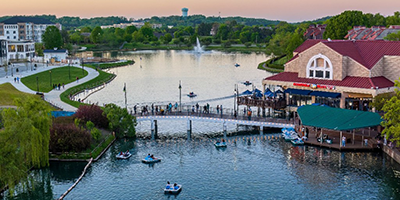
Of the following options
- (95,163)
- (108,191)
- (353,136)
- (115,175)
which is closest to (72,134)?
(95,163)

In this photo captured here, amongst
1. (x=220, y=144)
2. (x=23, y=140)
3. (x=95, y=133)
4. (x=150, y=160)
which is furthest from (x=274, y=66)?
(x=23, y=140)

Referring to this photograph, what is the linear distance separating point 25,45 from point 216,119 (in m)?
122

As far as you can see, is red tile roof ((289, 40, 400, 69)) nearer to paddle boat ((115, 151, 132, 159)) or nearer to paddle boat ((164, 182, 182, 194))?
paddle boat ((115, 151, 132, 159))

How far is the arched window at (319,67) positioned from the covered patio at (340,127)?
11305 mm

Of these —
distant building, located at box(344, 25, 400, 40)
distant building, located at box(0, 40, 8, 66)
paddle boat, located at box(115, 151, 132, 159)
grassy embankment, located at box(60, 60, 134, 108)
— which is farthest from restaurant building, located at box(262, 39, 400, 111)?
distant building, located at box(0, 40, 8, 66)

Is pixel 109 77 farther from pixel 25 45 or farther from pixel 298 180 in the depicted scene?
pixel 298 180

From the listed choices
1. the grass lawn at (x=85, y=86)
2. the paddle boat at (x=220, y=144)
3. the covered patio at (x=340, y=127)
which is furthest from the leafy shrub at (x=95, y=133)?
the covered patio at (x=340, y=127)

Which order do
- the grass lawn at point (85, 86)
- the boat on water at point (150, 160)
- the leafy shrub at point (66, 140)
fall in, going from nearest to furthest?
1. the boat on water at point (150, 160)
2. the leafy shrub at point (66, 140)
3. the grass lawn at point (85, 86)

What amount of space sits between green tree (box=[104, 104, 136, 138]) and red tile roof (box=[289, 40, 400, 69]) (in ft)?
108

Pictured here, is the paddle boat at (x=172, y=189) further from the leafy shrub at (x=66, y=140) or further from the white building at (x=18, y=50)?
the white building at (x=18, y=50)

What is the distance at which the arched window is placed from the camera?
76012mm

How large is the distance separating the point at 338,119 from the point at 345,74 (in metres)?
15.2

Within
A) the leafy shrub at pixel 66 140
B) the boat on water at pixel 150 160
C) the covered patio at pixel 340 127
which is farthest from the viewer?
the covered patio at pixel 340 127

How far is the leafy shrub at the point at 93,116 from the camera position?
66.3 metres
